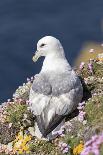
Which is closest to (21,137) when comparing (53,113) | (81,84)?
(53,113)

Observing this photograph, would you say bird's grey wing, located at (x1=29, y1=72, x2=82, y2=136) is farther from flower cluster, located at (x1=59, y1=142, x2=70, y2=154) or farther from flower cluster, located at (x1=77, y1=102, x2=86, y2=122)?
flower cluster, located at (x1=59, y1=142, x2=70, y2=154)

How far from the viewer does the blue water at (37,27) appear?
3784cm

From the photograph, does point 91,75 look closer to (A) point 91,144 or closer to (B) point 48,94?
(B) point 48,94

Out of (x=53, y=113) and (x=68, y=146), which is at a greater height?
(x=53, y=113)

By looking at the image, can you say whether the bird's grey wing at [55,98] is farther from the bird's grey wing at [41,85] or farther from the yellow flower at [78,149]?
→ the yellow flower at [78,149]

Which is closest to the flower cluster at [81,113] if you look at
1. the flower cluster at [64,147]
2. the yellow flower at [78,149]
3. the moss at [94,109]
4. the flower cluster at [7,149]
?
the moss at [94,109]

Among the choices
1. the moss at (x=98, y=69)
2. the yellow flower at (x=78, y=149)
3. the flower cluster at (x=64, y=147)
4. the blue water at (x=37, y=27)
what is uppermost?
the blue water at (x=37, y=27)

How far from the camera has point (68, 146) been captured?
1346cm

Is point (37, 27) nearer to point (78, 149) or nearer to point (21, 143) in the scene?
point (21, 143)

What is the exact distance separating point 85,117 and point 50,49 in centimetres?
193

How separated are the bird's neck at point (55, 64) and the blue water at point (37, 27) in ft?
68.5

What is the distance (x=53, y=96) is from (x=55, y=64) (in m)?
1.14

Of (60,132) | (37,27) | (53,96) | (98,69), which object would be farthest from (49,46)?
(37,27)

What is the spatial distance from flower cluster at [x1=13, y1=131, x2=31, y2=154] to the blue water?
22.3 m
